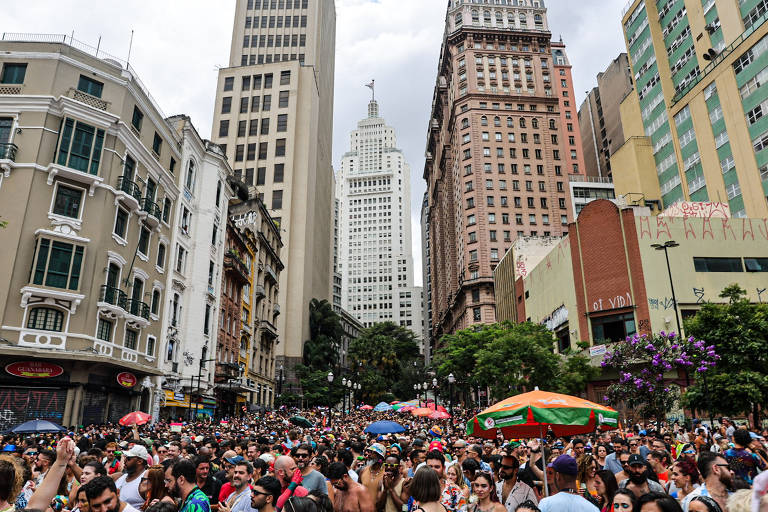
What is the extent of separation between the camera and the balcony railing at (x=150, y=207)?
109 ft

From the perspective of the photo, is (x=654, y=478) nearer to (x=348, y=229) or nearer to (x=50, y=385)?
(x=50, y=385)

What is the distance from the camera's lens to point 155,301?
3550cm

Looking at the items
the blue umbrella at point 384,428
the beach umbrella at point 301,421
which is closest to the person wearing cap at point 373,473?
the blue umbrella at point 384,428

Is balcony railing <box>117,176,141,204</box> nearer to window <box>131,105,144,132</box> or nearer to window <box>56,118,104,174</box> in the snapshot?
window <box>56,118,104,174</box>

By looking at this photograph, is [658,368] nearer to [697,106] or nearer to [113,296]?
[113,296]

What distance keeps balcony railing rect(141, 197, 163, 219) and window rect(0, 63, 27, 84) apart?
8919 millimetres

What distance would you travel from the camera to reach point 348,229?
188 meters

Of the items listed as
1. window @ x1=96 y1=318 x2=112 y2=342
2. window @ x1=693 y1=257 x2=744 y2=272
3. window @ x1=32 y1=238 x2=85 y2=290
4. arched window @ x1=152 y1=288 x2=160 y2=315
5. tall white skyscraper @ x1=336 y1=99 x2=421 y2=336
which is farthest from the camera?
tall white skyscraper @ x1=336 y1=99 x2=421 y2=336

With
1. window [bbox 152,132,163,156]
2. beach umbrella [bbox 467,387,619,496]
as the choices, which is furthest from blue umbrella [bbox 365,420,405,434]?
window [bbox 152,132,163,156]

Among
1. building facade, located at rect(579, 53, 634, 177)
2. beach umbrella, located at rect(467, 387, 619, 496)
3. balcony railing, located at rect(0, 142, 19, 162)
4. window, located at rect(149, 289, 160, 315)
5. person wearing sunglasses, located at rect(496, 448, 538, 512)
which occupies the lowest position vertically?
person wearing sunglasses, located at rect(496, 448, 538, 512)

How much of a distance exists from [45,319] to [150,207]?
31.2ft

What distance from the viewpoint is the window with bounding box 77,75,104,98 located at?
3062 cm

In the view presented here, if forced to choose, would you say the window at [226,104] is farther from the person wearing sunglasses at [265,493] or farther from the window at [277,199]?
the person wearing sunglasses at [265,493]

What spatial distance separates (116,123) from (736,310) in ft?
115
